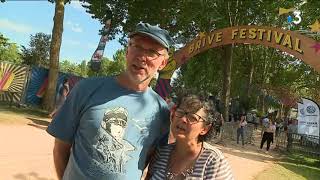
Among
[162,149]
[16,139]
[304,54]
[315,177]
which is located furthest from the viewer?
[304,54]

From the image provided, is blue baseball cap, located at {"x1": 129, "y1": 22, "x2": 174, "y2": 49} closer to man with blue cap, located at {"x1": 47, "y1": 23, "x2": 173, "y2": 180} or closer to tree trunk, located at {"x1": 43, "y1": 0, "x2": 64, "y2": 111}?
man with blue cap, located at {"x1": 47, "y1": 23, "x2": 173, "y2": 180}

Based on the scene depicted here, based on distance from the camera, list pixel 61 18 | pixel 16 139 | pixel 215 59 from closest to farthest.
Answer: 1. pixel 16 139
2. pixel 61 18
3. pixel 215 59

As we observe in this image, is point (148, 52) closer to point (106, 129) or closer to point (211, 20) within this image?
point (106, 129)

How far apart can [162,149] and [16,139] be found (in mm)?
7838

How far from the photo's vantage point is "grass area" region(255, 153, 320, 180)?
11.6 metres

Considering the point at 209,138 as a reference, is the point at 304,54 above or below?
above

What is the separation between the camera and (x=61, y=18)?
1744 cm

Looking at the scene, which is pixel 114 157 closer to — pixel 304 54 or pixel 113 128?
pixel 113 128

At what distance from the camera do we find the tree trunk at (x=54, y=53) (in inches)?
685

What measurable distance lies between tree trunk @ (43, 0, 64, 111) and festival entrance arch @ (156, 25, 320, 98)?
425cm

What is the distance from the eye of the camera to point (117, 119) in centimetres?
257

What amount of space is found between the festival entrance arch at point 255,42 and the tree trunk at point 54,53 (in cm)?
425

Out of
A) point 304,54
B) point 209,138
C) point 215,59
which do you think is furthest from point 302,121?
point 215,59

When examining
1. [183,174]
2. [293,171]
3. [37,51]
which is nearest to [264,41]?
[293,171]
